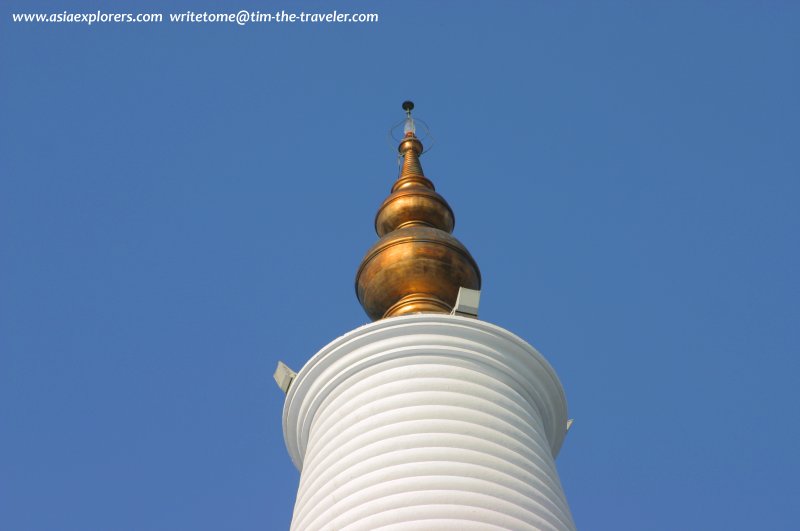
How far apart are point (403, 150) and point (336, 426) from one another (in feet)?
24.5

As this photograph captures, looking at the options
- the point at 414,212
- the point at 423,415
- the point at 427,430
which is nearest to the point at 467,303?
the point at 423,415

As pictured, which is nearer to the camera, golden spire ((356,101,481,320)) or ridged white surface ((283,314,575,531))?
ridged white surface ((283,314,575,531))

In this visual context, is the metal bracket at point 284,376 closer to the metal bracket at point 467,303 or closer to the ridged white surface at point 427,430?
the ridged white surface at point 427,430

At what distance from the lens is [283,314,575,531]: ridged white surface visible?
12.1m

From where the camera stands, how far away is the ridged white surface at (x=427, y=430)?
12078 mm

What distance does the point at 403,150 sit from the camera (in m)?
20.1

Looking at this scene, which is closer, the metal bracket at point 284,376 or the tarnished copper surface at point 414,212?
the metal bracket at point 284,376

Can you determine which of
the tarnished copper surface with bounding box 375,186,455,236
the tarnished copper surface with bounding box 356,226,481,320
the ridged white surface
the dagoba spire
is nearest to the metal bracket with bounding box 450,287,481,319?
the dagoba spire

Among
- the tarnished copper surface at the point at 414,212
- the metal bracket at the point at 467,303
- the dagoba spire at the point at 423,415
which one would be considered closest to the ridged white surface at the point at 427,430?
the dagoba spire at the point at 423,415

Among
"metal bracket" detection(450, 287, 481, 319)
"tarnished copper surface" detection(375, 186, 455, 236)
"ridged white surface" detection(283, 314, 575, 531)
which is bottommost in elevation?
"ridged white surface" detection(283, 314, 575, 531)

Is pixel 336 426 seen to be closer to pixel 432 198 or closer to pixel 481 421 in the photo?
pixel 481 421

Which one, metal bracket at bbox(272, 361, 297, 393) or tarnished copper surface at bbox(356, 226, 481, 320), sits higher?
tarnished copper surface at bbox(356, 226, 481, 320)

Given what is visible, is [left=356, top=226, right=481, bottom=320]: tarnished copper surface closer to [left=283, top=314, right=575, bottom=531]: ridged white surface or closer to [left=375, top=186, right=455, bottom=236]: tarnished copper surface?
[left=375, top=186, right=455, bottom=236]: tarnished copper surface

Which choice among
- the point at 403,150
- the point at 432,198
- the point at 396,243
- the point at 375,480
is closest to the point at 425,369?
the point at 375,480
